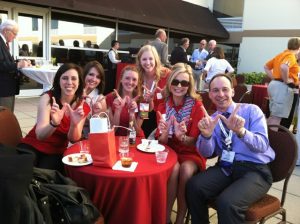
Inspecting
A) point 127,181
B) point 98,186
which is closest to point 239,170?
point 127,181

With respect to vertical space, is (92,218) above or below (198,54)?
below

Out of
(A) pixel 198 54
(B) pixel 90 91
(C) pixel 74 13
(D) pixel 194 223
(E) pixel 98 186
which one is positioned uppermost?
(C) pixel 74 13

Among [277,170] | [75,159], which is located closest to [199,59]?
[277,170]

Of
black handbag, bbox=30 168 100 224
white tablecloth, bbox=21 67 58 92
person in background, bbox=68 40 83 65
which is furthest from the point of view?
person in background, bbox=68 40 83 65

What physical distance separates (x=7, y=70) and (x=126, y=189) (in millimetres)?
3115

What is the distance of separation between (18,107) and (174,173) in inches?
234

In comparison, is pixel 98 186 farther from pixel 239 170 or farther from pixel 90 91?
pixel 90 91

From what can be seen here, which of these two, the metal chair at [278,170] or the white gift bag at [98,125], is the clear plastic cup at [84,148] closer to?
the white gift bag at [98,125]

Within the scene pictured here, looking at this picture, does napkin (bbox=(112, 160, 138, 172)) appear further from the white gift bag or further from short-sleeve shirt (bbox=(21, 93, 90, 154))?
short-sleeve shirt (bbox=(21, 93, 90, 154))

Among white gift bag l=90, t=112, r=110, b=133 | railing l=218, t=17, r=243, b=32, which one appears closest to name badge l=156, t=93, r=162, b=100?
white gift bag l=90, t=112, r=110, b=133

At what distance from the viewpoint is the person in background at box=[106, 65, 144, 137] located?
3029 millimetres

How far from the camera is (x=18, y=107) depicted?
7273 millimetres

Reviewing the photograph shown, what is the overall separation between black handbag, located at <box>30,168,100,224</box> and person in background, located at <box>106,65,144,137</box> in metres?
1.29

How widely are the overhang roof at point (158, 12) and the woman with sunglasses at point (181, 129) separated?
5923 mm
